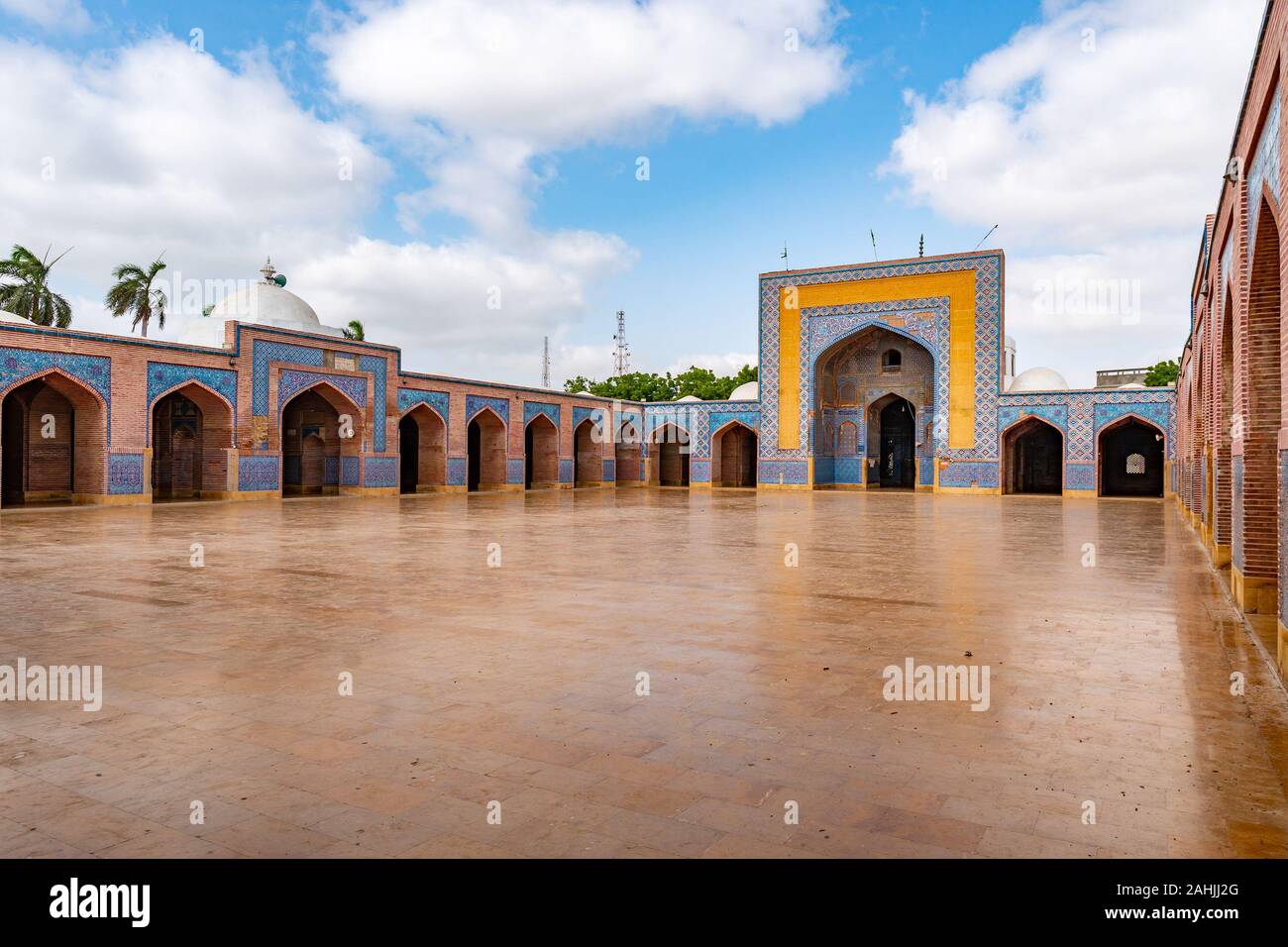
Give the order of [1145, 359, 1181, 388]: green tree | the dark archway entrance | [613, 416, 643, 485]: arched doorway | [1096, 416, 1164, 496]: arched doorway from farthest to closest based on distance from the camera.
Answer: [1145, 359, 1181, 388]: green tree < [613, 416, 643, 485]: arched doorway < [1096, 416, 1164, 496]: arched doorway < the dark archway entrance

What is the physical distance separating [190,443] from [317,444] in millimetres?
2667

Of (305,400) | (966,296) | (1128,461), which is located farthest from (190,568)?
(1128,461)

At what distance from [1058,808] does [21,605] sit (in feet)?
18.7

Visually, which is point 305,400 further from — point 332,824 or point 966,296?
point 332,824

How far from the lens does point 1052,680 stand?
3.53m

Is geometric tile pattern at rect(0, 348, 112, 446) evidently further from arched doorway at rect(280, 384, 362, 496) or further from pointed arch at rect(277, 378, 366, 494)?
arched doorway at rect(280, 384, 362, 496)

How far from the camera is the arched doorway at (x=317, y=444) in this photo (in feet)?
63.9

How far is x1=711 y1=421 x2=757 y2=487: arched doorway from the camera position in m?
27.3

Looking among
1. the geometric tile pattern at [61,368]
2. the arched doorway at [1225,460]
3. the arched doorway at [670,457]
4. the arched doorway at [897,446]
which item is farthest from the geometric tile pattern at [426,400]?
the arched doorway at [1225,460]

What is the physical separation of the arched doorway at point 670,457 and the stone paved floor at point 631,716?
21.4m

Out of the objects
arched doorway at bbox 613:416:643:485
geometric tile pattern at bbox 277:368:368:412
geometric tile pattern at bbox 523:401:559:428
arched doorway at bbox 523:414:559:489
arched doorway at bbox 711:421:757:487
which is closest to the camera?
geometric tile pattern at bbox 277:368:368:412

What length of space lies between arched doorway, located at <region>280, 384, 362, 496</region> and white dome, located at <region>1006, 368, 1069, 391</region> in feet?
62.7

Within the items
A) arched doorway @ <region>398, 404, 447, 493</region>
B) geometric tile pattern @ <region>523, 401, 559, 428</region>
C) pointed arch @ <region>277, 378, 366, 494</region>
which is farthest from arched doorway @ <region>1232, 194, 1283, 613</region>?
geometric tile pattern @ <region>523, 401, 559, 428</region>

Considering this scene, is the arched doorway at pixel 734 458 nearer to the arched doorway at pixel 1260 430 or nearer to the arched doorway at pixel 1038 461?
the arched doorway at pixel 1038 461
